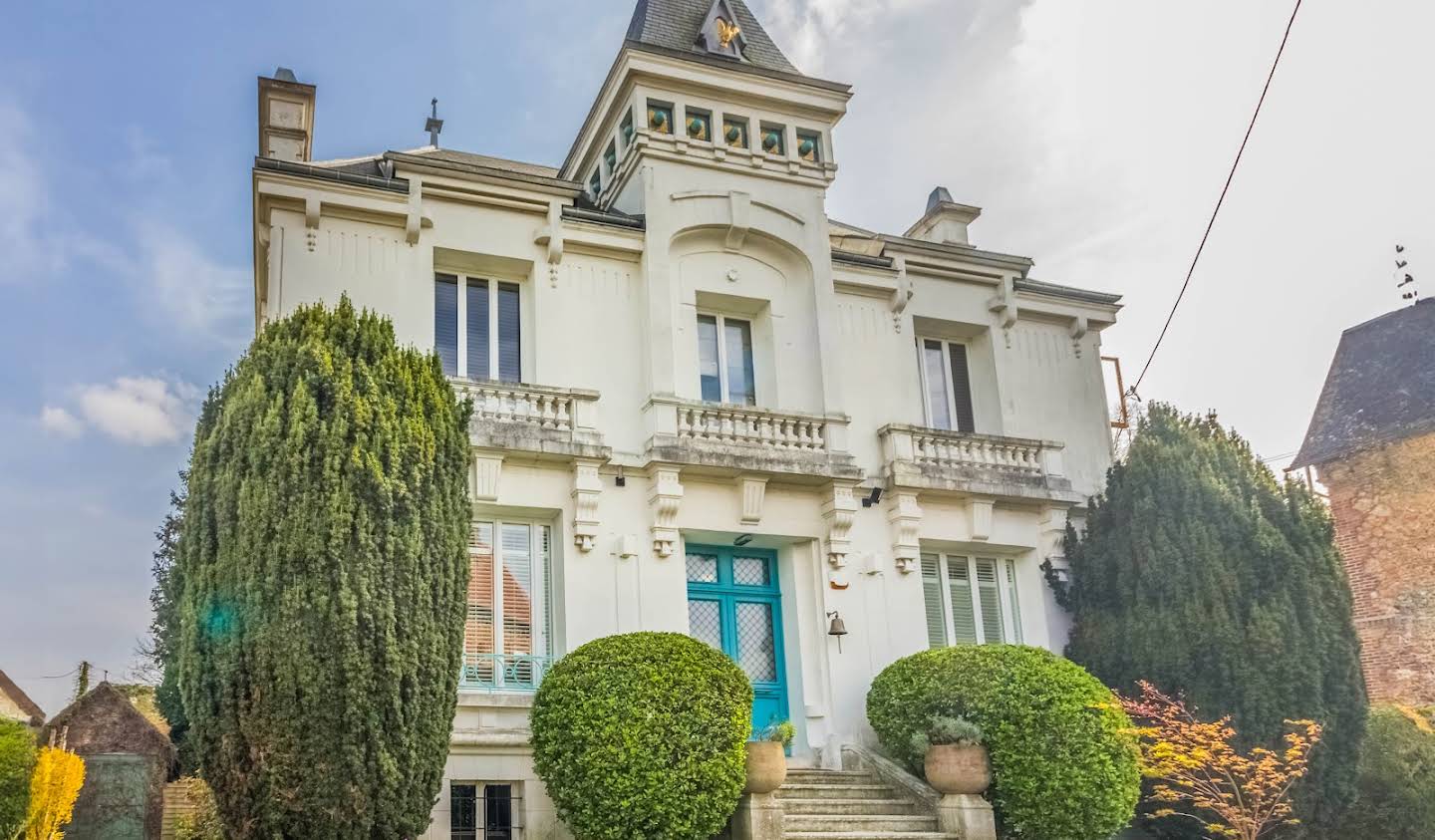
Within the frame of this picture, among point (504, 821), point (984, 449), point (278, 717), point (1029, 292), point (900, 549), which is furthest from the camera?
point (1029, 292)

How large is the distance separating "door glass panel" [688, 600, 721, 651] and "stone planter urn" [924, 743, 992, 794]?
313cm

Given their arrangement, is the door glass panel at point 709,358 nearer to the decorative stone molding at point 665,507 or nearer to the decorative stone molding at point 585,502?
the decorative stone molding at point 665,507

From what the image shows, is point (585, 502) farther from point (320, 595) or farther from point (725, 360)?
point (320, 595)

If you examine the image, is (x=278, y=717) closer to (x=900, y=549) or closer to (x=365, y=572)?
(x=365, y=572)

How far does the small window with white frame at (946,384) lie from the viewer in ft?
58.9

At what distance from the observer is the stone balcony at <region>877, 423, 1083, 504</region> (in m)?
16.2

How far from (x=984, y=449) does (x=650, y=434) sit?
4.76m

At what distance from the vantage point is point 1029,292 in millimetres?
18375

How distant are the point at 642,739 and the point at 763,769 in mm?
1301

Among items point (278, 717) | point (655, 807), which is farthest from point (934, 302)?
point (278, 717)

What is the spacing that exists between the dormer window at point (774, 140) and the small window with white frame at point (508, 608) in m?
6.14

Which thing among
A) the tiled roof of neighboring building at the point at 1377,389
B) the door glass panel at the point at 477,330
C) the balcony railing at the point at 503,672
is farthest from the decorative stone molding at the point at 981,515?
the tiled roof of neighboring building at the point at 1377,389

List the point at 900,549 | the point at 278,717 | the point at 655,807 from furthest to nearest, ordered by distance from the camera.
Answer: the point at 900,549 → the point at 655,807 → the point at 278,717

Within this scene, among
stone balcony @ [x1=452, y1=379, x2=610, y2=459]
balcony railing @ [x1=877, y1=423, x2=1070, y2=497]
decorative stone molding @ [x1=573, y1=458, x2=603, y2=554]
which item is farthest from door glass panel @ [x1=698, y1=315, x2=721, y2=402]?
decorative stone molding @ [x1=573, y1=458, x2=603, y2=554]
